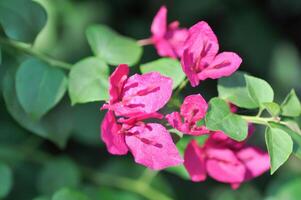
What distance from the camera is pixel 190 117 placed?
A: 2.80 feet

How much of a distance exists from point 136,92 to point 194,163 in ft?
0.57

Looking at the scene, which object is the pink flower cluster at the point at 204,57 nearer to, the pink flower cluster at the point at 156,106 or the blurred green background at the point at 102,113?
the pink flower cluster at the point at 156,106

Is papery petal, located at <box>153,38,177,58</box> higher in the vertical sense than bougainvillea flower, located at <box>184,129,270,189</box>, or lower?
higher

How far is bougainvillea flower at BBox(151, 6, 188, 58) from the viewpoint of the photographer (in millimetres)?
1074

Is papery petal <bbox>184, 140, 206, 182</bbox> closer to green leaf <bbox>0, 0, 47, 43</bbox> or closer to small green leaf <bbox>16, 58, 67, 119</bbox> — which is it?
A: small green leaf <bbox>16, 58, 67, 119</bbox>

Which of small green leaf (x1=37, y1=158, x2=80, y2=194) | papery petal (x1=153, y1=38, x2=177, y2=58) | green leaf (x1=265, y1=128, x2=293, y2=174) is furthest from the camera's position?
small green leaf (x1=37, y1=158, x2=80, y2=194)

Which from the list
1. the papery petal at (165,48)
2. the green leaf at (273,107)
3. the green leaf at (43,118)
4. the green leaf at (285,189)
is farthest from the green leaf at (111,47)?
the green leaf at (285,189)

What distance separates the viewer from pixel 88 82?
3.21ft

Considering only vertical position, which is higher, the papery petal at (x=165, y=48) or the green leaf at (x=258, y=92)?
the green leaf at (x=258, y=92)

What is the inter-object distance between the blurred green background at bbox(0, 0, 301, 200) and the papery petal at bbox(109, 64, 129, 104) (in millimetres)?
271

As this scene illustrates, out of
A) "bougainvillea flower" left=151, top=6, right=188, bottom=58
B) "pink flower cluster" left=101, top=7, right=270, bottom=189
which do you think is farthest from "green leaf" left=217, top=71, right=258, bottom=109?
"bougainvillea flower" left=151, top=6, right=188, bottom=58

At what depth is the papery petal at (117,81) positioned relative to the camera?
85 cm

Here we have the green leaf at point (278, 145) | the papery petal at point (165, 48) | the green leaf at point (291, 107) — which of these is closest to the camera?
the green leaf at point (278, 145)

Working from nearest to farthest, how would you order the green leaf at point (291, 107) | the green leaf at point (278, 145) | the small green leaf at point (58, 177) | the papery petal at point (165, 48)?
the green leaf at point (278, 145)
the green leaf at point (291, 107)
the papery petal at point (165, 48)
the small green leaf at point (58, 177)
